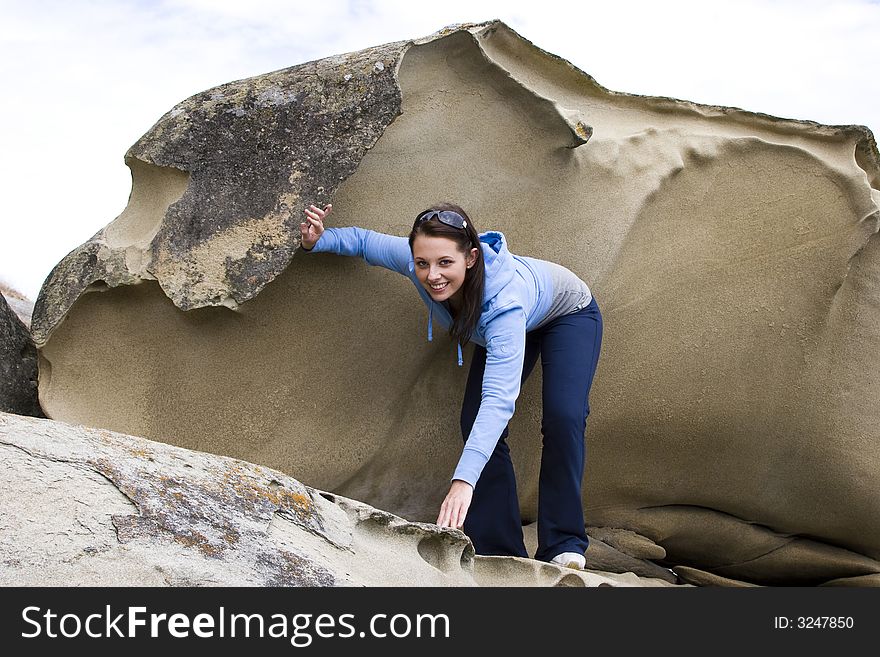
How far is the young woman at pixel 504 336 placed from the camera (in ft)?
8.19

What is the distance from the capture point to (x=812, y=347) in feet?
10.6

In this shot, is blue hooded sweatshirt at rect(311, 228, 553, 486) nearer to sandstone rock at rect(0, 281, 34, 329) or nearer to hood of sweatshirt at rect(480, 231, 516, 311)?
hood of sweatshirt at rect(480, 231, 516, 311)

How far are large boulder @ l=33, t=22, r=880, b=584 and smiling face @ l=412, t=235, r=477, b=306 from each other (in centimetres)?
36

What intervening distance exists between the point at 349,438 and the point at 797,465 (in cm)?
137

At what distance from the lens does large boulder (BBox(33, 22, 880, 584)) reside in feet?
9.02

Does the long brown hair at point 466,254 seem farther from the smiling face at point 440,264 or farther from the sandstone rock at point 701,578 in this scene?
the sandstone rock at point 701,578

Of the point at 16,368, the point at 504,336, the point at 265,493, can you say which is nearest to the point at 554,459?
the point at 504,336

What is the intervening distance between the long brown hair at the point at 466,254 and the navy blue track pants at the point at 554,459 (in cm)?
30

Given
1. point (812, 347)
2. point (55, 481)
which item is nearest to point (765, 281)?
point (812, 347)

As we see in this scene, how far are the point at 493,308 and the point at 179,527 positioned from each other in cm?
105

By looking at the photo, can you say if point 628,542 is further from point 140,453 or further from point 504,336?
point 140,453

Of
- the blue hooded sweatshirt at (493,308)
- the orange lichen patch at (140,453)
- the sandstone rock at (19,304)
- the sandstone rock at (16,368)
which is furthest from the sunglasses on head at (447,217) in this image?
the sandstone rock at (19,304)

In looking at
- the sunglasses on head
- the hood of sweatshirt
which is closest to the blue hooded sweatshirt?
the hood of sweatshirt

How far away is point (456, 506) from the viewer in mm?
2242
